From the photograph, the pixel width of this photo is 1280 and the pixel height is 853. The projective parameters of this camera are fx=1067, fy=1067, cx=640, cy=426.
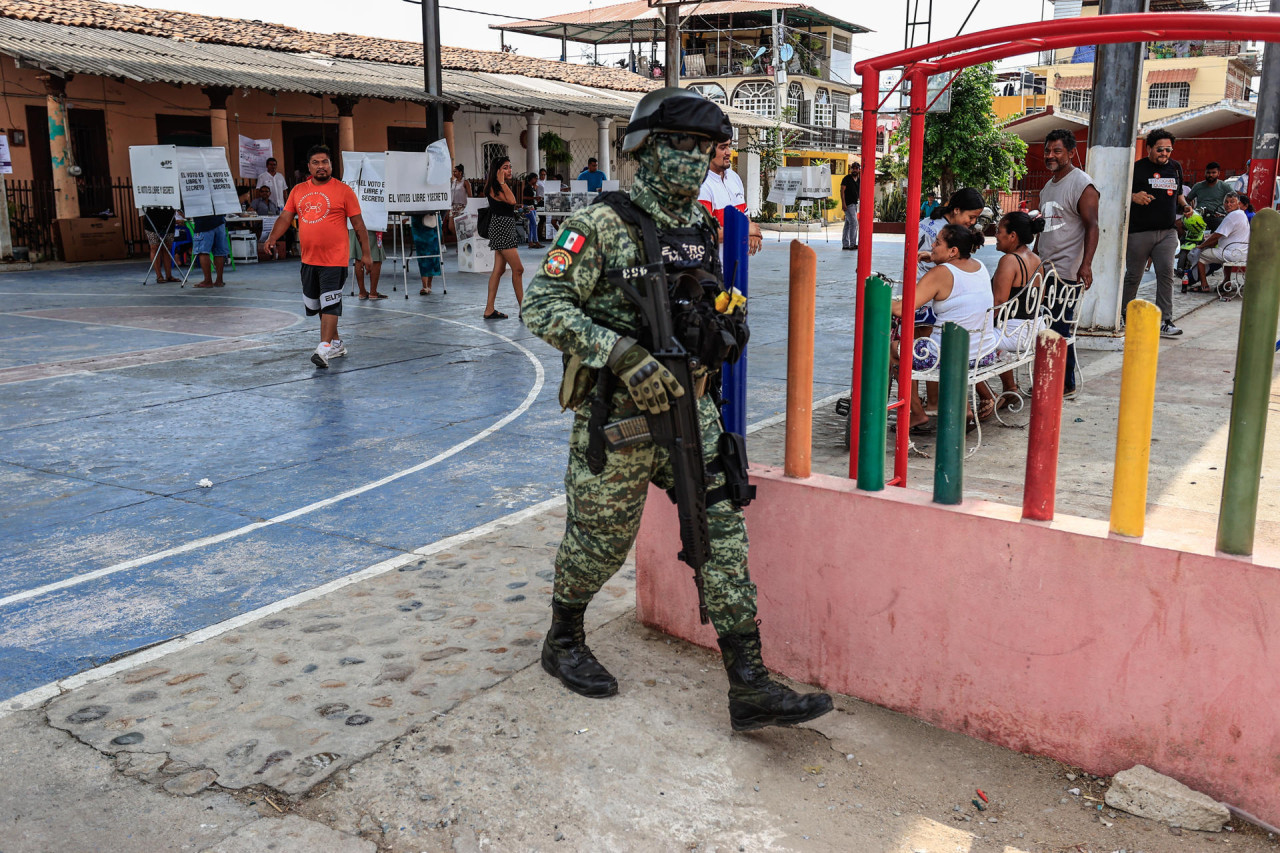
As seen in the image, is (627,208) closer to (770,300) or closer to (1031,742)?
(1031,742)

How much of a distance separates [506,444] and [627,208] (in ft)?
11.7

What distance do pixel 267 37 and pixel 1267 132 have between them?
2045 cm

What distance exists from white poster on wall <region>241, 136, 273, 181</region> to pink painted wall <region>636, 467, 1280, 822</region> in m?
21.1

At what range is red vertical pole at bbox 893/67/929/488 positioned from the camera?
3.62 metres

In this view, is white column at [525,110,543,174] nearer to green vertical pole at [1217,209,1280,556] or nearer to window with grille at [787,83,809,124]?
green vertical pole at [1217,209,1280,556]

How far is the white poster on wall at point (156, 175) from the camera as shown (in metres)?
14.5

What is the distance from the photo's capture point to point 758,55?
1891 inches

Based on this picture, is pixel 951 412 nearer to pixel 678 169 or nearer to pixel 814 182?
pixel 678 169

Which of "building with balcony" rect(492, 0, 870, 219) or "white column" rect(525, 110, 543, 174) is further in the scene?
"building with balcony" rect(492, 0, 870, 219)

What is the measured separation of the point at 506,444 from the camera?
21.0 ft

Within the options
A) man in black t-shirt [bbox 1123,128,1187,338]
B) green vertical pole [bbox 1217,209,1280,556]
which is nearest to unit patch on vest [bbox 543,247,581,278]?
green vertical pole [bbox 1217,209,1280,556]

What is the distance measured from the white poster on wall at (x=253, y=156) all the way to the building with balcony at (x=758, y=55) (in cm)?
2659

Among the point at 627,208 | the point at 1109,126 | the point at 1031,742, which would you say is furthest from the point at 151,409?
the point at 1109,126

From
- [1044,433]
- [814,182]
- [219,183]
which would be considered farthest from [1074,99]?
[1044,433]
